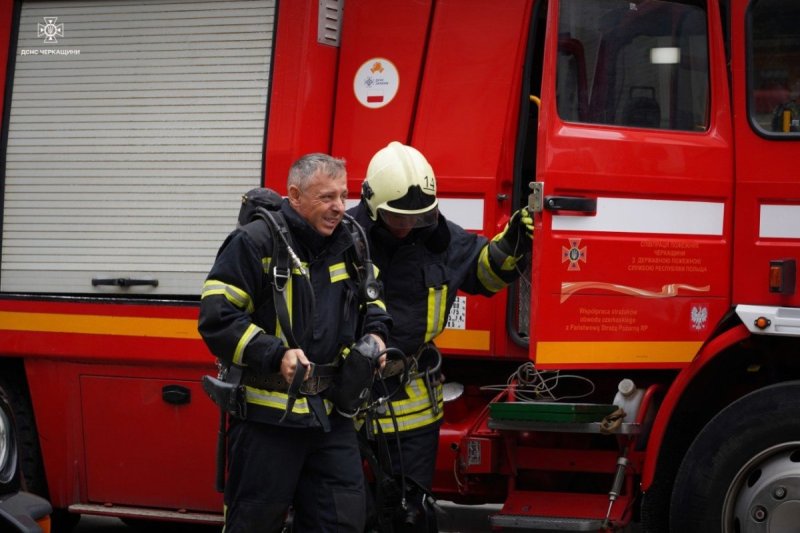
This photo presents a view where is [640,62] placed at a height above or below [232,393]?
above

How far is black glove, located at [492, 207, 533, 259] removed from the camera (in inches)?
188

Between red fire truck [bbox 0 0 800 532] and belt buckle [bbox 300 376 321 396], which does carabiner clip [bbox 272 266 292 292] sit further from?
red fire truck [bbox 0 0 800 532]

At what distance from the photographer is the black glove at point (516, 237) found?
4.77 metres

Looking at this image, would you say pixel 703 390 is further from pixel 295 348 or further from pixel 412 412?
pixel 295 348

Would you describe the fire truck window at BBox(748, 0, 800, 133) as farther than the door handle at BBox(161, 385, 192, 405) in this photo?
No

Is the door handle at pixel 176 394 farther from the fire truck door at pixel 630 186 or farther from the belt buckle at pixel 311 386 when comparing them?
the fire truck door at pixel 630 186

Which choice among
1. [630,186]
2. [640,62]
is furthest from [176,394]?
[640,62]

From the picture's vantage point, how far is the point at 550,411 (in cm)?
479

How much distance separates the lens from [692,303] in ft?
15.6

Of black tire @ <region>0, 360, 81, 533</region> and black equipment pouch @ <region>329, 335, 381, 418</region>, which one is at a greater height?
black equipment pouch @ <region>329, 335, 381, 418</region>

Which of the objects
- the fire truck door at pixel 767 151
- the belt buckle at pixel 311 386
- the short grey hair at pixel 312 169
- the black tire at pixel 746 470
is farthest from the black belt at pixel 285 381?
the fire truck door at pixel 767 151

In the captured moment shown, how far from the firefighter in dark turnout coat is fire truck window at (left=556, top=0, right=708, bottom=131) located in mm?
1079

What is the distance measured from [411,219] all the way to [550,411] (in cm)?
89

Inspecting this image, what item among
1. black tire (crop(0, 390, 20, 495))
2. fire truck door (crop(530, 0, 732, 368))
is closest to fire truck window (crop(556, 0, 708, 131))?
fire truck door (crop(530, 0, 732, 368))
